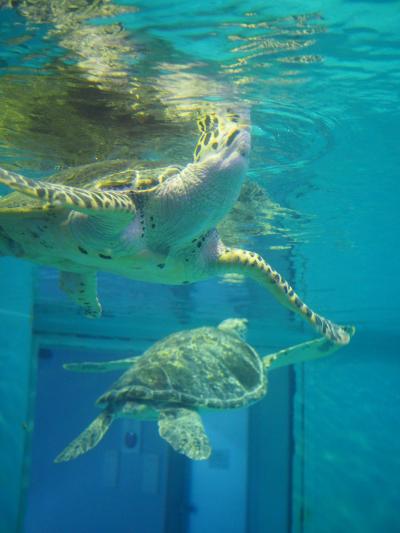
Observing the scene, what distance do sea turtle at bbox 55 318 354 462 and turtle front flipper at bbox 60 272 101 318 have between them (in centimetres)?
141

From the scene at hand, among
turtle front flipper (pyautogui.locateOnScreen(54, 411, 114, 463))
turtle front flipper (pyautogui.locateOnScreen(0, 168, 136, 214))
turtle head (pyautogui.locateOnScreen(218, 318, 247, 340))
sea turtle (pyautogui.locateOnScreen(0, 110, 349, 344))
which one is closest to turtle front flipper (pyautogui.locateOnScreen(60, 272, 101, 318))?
sea turtle (pyautogui.locateOnScreen(0, 110, 349, 344))

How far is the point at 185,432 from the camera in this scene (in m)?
5.62

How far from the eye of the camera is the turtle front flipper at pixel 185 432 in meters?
Result: 5.27

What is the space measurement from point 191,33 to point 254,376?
17.3 feet

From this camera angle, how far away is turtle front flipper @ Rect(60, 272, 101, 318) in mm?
5713

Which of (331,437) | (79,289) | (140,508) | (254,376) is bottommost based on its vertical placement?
(140,508)

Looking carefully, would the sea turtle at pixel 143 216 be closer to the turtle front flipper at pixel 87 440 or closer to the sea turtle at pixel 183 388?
the sea turtle at pixel 183 388

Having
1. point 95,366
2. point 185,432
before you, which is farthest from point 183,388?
point 95,366

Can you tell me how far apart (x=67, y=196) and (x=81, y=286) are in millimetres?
2737

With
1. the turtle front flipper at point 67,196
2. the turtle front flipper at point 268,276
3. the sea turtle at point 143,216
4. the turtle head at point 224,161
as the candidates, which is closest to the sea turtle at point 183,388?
the turtle front flipper at point 268,276

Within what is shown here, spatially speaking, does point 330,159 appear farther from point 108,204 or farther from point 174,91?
point 108,204

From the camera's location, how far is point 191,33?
4527 mm

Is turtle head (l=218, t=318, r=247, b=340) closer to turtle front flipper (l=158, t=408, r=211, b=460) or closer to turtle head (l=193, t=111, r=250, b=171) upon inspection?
turtle front flipper (l=158, t=408, r=211, b=460)

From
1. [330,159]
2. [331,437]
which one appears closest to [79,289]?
[330,159]
